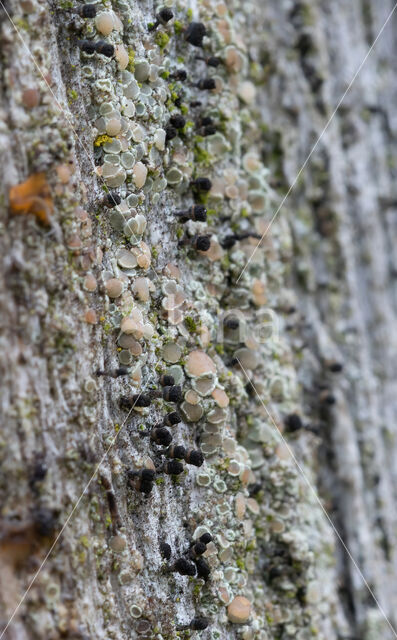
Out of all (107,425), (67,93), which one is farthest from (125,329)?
(67,93)

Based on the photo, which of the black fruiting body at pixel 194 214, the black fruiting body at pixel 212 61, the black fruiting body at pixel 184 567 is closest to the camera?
the black fruiting body at pixel 184 567

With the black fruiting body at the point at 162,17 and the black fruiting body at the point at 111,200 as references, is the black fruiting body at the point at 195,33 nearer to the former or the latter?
the black fruiting body at the point at 162,17

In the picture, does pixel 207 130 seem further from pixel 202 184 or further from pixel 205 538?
pixel 205 538

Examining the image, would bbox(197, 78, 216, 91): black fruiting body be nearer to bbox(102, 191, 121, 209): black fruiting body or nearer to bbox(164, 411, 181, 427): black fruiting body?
bbox(102, 191, 121, 209): black fruiting body

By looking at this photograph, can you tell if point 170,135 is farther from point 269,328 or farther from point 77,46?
point 269,328

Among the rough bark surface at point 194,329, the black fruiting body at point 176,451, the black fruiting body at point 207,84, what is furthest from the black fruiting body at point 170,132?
the black fruiting body at point 176,451

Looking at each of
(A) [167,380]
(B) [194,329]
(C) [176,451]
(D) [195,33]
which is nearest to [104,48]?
(D) [195,33]

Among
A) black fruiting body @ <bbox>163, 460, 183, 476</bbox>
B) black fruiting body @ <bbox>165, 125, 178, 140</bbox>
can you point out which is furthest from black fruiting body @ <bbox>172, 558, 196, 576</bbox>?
black fruiting body @ <bbox>165, 125, 178, 140</bbox>
